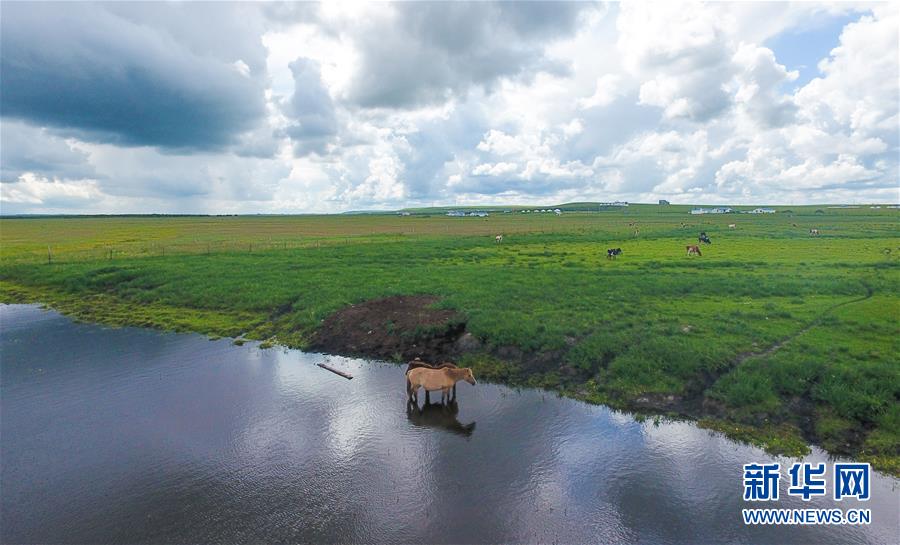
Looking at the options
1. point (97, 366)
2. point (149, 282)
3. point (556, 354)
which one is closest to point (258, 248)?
point (149, 282)

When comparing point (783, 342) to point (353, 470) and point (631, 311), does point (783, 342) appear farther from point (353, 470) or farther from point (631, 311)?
point (353, 470)

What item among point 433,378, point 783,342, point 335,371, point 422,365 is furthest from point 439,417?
point 783,342

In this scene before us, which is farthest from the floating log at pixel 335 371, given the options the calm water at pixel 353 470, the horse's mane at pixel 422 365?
the horse's mane at pixel 422 365

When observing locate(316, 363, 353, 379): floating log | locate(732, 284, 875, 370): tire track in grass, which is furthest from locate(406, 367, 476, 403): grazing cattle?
locate(732, 284, 875, 370): tire track in grass

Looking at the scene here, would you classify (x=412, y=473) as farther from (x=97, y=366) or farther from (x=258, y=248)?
(x=258, y=248)

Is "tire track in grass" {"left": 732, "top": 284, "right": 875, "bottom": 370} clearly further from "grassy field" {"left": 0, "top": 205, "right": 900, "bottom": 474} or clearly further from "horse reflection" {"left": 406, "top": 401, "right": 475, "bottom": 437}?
"horse reflection" {"left": 406, "top": 401, "right": 475, "bottom": 437}

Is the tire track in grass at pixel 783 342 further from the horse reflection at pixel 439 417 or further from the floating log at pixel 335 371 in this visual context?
the floating log at pixel 335 371
